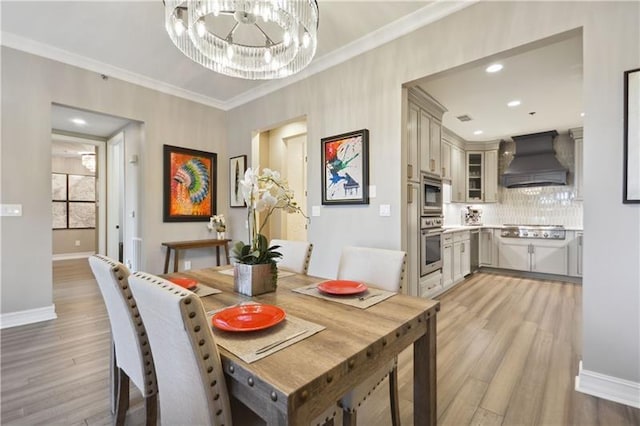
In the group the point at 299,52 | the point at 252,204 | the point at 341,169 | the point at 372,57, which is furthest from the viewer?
the point at 341,169

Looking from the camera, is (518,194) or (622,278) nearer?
(622,278)

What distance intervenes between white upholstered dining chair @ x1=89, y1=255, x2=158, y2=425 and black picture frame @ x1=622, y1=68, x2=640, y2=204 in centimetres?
261

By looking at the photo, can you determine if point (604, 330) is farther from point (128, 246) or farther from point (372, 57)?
point (128, 246)

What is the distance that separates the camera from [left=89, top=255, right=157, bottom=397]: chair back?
1154 millimetres

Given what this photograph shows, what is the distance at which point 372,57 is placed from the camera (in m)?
2.79

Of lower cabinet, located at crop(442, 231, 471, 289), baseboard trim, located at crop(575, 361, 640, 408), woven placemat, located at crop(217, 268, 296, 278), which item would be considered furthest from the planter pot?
lower cabinet, located at crop(442, 231, 471, 289)

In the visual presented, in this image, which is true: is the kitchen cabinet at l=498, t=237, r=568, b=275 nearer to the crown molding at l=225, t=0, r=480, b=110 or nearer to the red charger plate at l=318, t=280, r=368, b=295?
the crown molding at l=225, t=0, r=480, b=110

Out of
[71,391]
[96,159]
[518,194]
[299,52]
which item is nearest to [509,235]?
[518,194]

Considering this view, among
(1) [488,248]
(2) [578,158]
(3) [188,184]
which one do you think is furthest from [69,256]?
(2) [578,158]

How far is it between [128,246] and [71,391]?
2.87m

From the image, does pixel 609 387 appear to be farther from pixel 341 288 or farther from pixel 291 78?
pixel 291 78

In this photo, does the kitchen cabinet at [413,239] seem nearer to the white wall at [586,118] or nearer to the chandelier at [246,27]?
the white wall at [586,118]

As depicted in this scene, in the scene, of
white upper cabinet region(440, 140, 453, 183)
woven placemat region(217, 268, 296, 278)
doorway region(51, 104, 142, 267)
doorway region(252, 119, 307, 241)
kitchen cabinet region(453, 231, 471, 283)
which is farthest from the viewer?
white upper cabinet region(440, 140, 453, 183)

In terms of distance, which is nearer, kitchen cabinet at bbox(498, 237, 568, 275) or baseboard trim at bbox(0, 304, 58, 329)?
baseboard trim at bbox(0, 304, 58, 329)
